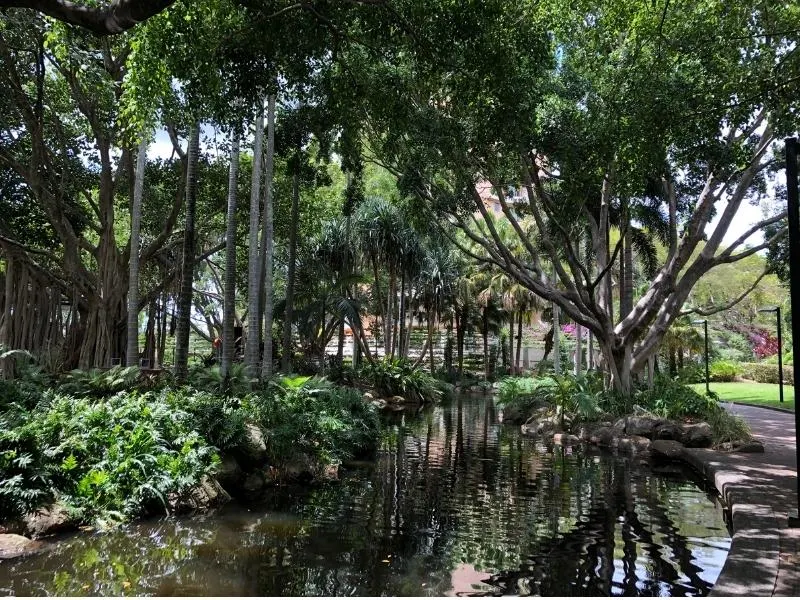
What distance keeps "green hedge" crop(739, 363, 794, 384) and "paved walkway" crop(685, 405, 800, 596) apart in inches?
883

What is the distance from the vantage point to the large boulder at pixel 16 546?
559 cm

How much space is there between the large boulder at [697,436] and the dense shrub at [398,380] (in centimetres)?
1482

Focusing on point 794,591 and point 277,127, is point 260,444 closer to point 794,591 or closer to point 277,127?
point 794,591

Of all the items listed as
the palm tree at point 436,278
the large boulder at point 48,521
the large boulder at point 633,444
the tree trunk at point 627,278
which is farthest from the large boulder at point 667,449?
the palm tree at point 436,278

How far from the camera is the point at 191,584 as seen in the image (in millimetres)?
5219

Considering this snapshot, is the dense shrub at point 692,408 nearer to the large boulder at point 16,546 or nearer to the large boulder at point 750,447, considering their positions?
the large boulder at point 750,447

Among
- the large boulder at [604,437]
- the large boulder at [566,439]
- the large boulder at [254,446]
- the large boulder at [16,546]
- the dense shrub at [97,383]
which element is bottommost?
the large boulder at [566,439]

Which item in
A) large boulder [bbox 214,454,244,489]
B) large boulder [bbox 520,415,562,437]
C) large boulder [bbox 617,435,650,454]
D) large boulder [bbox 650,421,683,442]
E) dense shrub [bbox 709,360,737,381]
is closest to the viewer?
large boulder [bbox 214,454,244,489]

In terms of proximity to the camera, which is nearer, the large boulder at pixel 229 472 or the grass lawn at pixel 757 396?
the large boulder at pixel 229 472

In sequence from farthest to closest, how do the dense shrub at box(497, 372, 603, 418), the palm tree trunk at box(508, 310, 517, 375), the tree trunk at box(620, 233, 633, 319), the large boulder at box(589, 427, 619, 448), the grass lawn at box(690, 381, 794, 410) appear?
the palm tree trunk at box(508, 310, 517, 375) → the grass lawn at box(690, 381, 794, 410) → the tree trunk at box(620, 233, 633, 319) → the dense shrub at box(497, 372, 603, 418) → the large boulder at box(589, 427, 619, 448)

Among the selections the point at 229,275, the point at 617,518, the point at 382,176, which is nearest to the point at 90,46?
the point at 229,275

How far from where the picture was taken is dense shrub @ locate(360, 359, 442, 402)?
26.5 m

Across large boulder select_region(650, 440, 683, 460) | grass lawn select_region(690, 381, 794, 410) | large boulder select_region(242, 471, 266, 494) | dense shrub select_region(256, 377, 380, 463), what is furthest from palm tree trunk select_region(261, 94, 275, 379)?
grass lawn select_region(690, 381, 794, 410)

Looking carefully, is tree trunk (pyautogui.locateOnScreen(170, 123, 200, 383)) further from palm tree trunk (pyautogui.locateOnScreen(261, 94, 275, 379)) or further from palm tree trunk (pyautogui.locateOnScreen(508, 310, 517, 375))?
palm tree trunk (pyautogui.locateOnScreen(508, 310, 517, 375))
